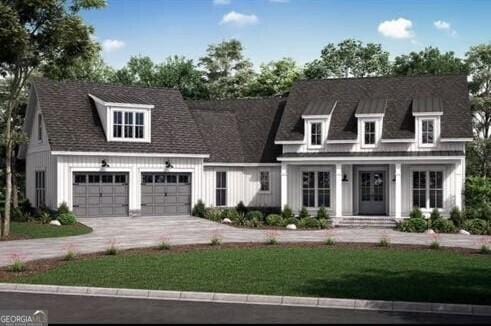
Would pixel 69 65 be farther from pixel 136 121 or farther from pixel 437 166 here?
pixel 437 166

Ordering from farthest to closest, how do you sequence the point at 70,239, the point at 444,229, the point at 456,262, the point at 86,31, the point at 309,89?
the point at 309,89
the point at 444,229
the point at 86,31
the point at 70,239
the point at 456,262

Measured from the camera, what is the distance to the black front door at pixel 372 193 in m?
34.6

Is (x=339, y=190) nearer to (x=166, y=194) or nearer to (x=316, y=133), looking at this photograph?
(x=316, y=133)

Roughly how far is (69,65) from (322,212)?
13997 mm

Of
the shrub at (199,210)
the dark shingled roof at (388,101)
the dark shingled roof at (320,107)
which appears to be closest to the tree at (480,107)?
the dark shingled roof at (388,101)

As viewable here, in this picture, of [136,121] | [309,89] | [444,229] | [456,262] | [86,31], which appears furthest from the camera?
[309,89]

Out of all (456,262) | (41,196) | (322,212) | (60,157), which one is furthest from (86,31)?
(456,262)

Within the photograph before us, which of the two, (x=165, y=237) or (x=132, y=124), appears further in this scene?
(x=132, y=124)

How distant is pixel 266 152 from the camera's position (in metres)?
37.7

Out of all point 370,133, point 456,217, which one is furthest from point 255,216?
point 456,217

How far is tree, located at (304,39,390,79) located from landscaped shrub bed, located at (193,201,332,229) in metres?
26.0

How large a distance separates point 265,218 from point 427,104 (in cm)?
1003

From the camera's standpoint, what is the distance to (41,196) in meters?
35.2

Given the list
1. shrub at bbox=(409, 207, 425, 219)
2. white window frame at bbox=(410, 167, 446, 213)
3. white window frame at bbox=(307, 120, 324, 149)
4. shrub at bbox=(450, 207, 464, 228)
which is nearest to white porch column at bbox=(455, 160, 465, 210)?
white window frame at bbox=(410, 167, 446, 213)
